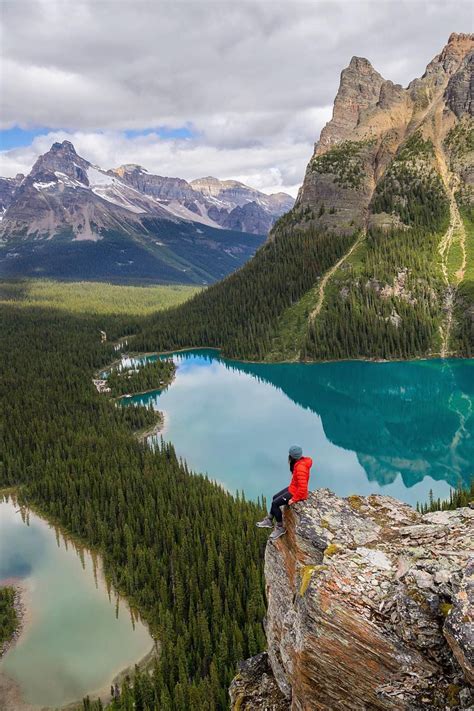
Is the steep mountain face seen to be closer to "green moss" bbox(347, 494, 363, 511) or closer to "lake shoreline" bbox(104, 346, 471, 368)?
"lake shoreline" bbox(104, 346, 471, 368)

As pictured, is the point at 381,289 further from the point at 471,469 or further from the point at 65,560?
the point at 65,560

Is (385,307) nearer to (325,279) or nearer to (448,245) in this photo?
(325,279)

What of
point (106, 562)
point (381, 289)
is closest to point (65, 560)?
point (106, 562)

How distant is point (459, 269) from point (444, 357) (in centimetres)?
3330

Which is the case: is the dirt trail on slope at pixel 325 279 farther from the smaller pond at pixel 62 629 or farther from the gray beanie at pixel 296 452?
the gray beanie at pixel 296 452

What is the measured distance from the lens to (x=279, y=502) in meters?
19.9

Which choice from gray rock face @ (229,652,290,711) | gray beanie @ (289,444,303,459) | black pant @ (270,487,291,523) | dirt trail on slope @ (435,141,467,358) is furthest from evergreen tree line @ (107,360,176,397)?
gray beanie @ (289,444,303,459)

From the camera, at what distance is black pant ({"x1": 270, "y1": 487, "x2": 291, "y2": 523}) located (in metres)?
19.7

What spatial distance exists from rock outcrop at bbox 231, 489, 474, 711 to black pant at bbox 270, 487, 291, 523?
0.46m

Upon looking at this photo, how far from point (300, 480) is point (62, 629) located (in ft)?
141

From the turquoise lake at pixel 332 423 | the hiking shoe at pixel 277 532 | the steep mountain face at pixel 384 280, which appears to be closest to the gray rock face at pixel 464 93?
the steep mountain face at pixel 384 280

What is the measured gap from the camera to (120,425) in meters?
104

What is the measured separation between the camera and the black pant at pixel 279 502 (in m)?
19.7

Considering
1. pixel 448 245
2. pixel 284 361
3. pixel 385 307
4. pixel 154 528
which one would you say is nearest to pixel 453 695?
pixel 154 528
